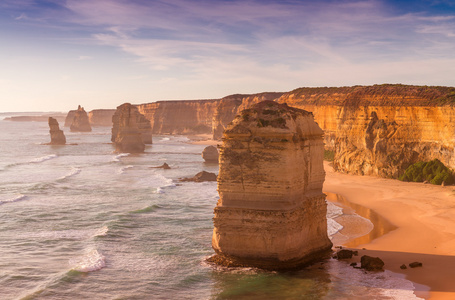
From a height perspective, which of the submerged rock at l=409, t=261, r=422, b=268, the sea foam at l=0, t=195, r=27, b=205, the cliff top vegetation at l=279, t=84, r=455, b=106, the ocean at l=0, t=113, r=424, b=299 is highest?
the cliff top vegetation at l=279, t=84, r=455, b=106

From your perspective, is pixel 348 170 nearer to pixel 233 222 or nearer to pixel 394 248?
pixel 394 248

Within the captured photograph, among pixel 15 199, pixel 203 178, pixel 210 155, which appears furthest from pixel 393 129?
pixel 15 199

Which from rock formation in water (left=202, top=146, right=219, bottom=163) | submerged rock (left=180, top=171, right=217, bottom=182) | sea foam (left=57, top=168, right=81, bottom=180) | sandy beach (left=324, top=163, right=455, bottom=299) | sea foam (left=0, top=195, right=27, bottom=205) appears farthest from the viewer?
rock formation in water (left=202, top=146, right=219, bottom=163)

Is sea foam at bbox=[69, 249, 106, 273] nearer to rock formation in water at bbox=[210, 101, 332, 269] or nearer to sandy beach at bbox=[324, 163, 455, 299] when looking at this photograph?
rock formation in water at bbox=[210, 101, 332, 269]

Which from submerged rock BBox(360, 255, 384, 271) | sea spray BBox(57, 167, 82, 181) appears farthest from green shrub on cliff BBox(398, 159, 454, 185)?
sea spray BBox(57, 167, 82, 181)

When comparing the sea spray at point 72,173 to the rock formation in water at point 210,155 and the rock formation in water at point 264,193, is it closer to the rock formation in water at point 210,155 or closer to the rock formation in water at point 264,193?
the rock formation in water at point 210,155
